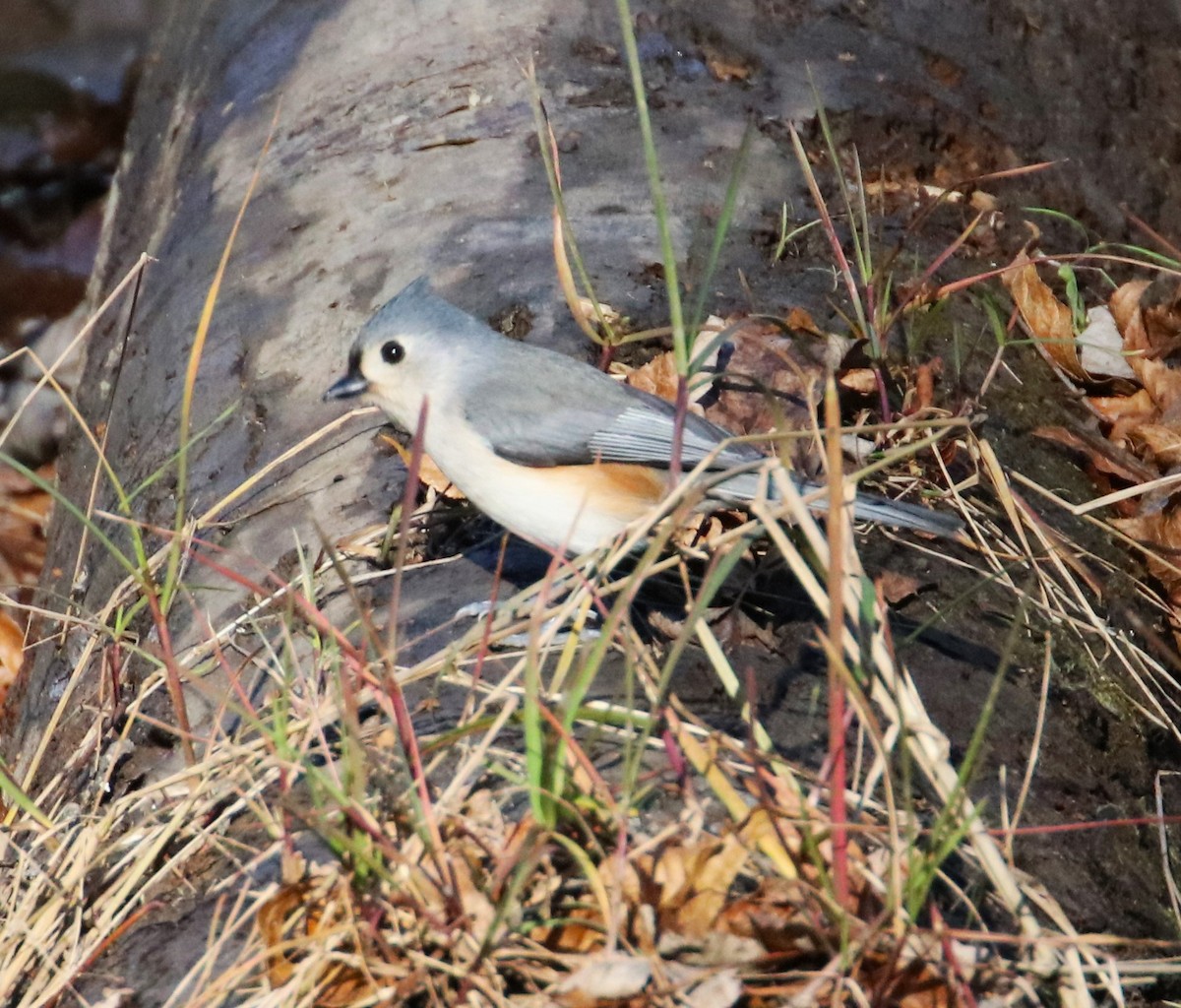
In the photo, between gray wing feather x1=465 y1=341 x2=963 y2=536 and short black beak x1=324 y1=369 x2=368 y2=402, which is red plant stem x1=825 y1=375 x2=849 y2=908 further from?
short black beak x1=324 y1=369 x2=368 y2=402

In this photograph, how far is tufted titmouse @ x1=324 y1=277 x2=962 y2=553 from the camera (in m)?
2.66

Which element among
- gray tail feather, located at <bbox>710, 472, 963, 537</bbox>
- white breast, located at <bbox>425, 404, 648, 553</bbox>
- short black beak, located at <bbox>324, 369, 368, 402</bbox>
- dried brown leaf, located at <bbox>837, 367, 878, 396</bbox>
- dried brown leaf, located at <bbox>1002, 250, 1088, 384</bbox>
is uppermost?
short black beak, located at <bbox>324, 369, 368, 402</bbox>

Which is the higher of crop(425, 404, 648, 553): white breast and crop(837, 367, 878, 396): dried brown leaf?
crop(425, 404, 648, 553): white breast

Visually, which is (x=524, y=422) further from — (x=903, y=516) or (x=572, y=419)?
(x=903, y=516)

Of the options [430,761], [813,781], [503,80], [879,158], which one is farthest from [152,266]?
[813,781]

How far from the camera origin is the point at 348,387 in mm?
2844

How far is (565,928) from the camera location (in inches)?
66.3

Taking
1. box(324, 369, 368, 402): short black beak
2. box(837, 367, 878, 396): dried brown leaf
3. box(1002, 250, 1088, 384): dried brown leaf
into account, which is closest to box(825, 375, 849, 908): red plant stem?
box(837, 367, 878, 396): dried brown leaf

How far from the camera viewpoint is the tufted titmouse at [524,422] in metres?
2.66

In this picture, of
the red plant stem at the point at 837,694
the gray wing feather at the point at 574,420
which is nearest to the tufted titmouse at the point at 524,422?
the gray wing feather at the point at 574,420

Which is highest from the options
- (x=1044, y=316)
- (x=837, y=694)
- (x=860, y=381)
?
→ (x=837, y=694)

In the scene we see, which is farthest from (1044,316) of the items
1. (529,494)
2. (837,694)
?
(837,694)

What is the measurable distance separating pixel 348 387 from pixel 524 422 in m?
0.43

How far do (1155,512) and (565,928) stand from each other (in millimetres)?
1874
